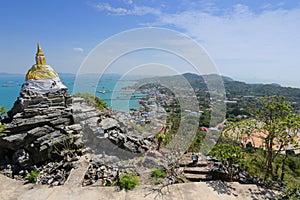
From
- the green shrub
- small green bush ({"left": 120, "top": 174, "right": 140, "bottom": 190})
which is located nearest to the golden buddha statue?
small green bush ({"left": 120, "top": 174, "right": 140, "bottom": 190})

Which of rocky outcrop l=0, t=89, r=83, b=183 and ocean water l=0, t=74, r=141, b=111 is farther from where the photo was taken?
ocean water l=0, t=74, r=141, b=111

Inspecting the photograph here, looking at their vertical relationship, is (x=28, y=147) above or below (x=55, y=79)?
below

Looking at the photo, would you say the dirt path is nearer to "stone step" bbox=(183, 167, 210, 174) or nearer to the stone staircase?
the stone staircase

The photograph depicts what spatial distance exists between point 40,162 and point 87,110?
117 inches

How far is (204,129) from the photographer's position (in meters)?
9.48

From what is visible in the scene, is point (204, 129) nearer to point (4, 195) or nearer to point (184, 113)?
point (184, 113)

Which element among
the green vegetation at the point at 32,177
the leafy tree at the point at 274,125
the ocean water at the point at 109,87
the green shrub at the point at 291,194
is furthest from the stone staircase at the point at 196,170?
the green vegetation at the point at 32,177

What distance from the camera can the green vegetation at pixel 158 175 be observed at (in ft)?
16.6

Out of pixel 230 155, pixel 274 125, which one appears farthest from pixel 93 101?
pixel 274 125

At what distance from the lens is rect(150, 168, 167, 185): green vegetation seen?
505 cm

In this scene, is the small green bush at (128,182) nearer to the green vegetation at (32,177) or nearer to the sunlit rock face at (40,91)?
the green vegetation at (32,177)

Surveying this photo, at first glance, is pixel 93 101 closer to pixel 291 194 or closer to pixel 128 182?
pixel 128 182

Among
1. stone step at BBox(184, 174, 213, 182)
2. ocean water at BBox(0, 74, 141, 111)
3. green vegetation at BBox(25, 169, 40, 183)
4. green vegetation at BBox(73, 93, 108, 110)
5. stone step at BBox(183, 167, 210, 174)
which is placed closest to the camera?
green vegetation at BBox(25, 169, 40, 183)

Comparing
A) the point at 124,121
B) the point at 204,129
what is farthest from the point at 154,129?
the point at 204,129
